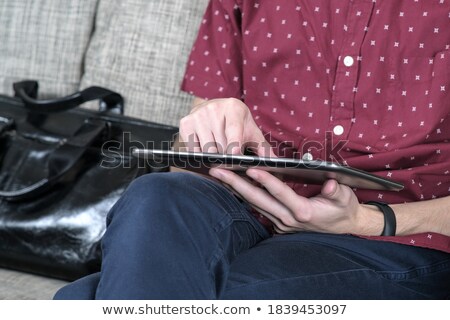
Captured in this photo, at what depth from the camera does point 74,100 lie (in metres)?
1.47

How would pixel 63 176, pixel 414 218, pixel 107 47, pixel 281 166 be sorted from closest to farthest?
pixel 281 166
pixel 414 218
pixel 63 176
pixel 107 47

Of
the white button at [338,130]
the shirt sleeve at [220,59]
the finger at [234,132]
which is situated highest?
the shirt sleeve at [220,59]

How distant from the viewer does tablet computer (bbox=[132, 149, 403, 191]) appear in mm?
778

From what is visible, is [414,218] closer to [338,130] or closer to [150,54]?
[338,130]

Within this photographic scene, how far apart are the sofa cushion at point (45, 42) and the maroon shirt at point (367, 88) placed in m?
0.65

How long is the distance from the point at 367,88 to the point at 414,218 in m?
0.22

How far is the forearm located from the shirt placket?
0.14m

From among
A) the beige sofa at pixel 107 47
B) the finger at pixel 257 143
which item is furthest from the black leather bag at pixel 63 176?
the finger at pixel 257 143

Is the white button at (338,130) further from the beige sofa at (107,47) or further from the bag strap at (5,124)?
the bag strap at (5,124)

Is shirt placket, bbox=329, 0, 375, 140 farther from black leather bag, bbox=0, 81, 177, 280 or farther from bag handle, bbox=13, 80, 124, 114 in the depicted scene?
bag handle, bbox=13, 80, 124, 114

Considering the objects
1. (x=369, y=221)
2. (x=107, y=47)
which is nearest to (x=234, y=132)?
(x=369, y=221)

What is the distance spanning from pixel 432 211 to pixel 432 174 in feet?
0.20

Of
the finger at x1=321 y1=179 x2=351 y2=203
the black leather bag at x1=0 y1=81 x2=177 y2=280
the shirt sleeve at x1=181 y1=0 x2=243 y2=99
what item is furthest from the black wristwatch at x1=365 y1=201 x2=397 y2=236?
the black leather bag at x1=0 y1=81 x2=177 y2=280

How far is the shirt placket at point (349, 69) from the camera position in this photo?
107cm
